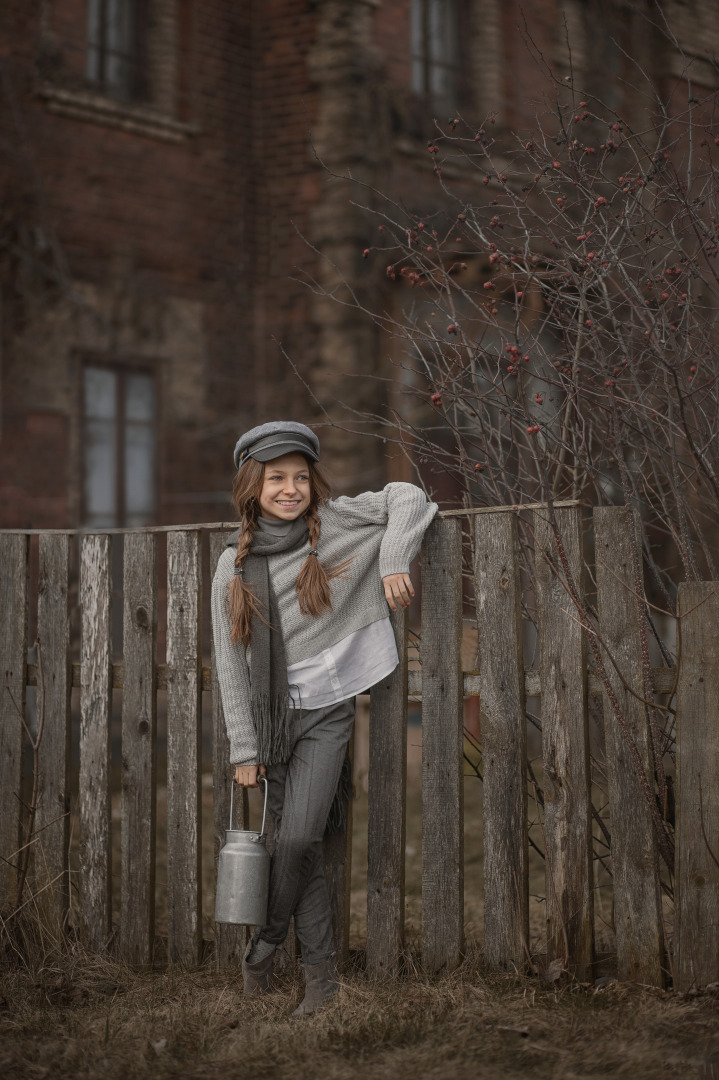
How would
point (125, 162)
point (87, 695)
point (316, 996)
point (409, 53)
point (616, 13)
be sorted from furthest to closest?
point (616, 13) → point (409, 53) → point (125, 162) → point (87, 695) → point (316, 996)

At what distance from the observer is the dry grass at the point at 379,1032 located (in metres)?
3.04

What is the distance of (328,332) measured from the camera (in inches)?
388

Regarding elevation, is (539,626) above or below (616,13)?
below

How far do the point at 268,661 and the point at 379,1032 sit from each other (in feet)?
3.56

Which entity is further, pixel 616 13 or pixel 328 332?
pixel 616 13

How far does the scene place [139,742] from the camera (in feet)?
13.6

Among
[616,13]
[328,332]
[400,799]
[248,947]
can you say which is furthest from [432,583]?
[616,13]

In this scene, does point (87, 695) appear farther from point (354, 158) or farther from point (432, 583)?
point (354, 158)

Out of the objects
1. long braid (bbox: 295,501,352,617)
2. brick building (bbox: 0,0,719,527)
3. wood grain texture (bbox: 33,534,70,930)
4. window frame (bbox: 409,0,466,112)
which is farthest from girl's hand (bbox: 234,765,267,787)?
window frame (bbox: 409,0,466,112)

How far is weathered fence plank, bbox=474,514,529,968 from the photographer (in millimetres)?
3596

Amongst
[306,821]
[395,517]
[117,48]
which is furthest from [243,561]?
[117,48]

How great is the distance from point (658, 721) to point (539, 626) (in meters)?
0.48

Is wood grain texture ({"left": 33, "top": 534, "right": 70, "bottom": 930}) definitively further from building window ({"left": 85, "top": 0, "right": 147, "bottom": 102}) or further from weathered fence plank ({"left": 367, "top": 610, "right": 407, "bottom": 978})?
building window ({"left": 85, "top": 0, "right": 147, "bottom": 102})

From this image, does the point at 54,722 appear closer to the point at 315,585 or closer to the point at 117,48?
the point at 315,585
